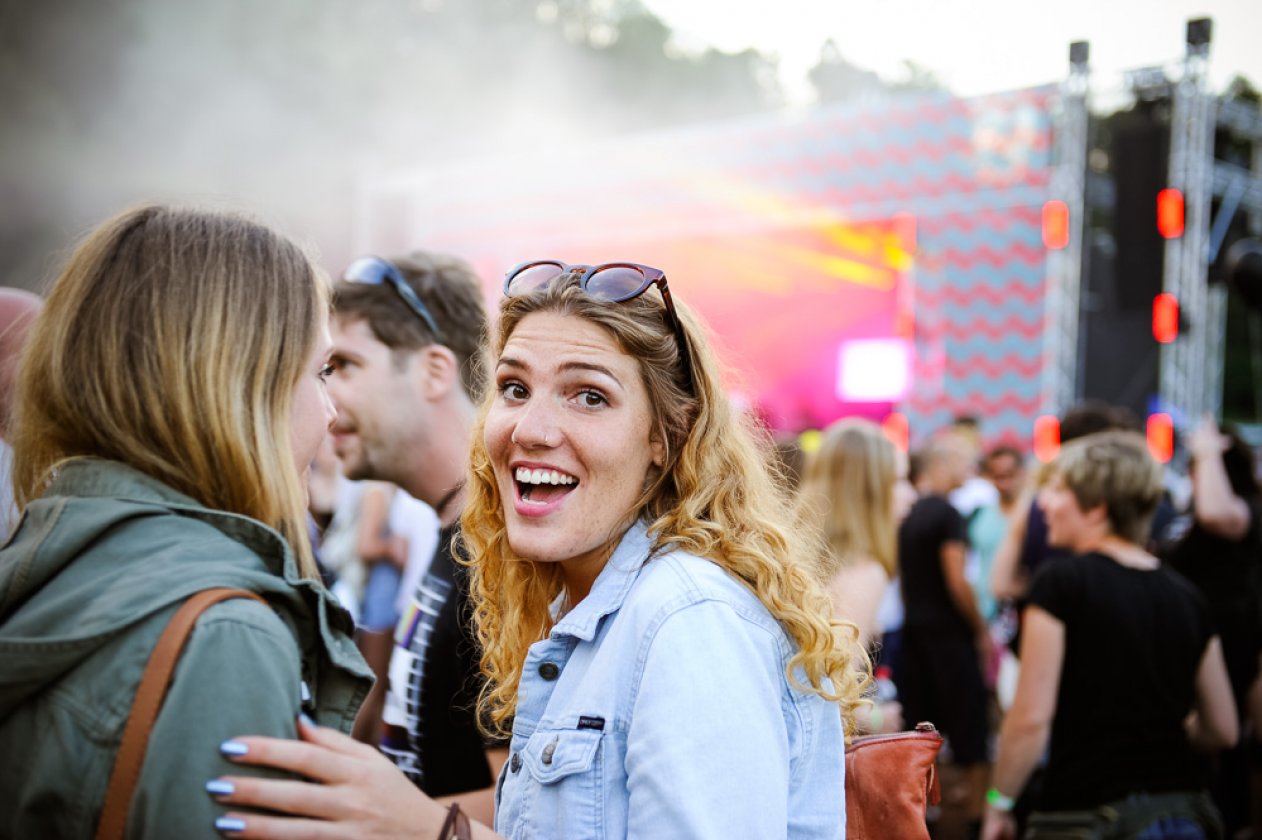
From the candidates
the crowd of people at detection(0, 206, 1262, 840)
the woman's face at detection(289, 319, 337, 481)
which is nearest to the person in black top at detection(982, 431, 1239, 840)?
the crowd of people at detection(0, 206, 1262, 840)

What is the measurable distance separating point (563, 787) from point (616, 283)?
29.1 inches

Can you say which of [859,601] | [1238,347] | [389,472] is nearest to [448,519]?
[389,472]

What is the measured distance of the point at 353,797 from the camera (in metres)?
1.12

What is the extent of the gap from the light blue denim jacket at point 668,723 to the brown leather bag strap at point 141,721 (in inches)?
21.0

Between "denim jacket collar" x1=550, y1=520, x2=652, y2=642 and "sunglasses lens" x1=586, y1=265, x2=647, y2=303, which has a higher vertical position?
"sunglasses lens" x1=586, y1=265, x2=647, y2=303

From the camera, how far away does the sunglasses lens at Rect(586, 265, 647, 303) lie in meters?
1.57

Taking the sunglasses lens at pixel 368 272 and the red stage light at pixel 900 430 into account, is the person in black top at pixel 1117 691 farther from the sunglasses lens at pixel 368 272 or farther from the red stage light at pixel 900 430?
the red stage light at pixel 900 430

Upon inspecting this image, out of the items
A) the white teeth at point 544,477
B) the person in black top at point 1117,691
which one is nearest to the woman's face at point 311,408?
the white teeth at point 544,477

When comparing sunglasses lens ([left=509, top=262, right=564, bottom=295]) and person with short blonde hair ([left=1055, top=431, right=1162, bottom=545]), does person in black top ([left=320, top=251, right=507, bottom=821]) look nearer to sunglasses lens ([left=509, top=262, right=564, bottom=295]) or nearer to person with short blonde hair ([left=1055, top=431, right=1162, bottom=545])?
sunglasses lens ([left=509, top=262, right=564, bottom=295])

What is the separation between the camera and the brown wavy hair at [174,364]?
4.00 ft

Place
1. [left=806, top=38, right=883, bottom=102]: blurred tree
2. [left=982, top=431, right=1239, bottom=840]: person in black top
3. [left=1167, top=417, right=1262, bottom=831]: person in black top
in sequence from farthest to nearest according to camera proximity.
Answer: [left=806, top=38, right=883, bottom=102]: blurred tree, [left=1167, top=417, right=1262, bottom=831]: person in black top, [left=982, top=431, right=1239, bottom=840]: person in black top

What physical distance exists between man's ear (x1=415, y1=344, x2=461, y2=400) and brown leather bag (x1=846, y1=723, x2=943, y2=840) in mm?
1455

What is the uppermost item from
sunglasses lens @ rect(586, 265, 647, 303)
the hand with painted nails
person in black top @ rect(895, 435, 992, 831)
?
sunglasses lens @ rect(586, 265, 647, 303)

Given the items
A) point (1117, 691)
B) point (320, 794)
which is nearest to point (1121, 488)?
point (1117, 691)
